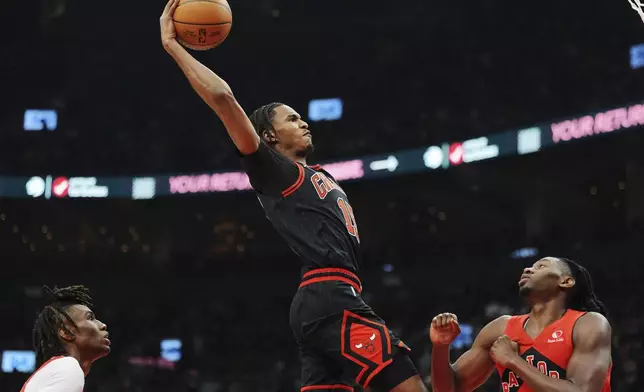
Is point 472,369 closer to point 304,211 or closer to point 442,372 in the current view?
point 442,372

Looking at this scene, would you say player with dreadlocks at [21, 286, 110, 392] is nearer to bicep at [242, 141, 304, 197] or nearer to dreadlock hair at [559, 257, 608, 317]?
bicep at [242, 141, 304, 197]

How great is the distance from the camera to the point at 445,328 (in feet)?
13.8

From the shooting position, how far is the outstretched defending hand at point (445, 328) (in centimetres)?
421

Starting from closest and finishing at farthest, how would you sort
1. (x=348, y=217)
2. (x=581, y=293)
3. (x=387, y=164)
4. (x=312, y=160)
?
(x=348, y=217) < (x=581, y=293) < (x=387, y=164) < (x=312, y=160)

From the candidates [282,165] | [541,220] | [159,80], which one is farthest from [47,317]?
[159,80]

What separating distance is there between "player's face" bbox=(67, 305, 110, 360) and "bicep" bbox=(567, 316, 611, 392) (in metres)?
2.34

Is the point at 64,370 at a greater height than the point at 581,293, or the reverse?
the point at 581,293

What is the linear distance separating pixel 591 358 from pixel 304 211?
1692mm

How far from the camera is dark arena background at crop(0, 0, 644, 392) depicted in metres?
19.7

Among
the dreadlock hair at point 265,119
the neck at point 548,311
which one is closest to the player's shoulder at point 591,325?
the neck at point 548,311

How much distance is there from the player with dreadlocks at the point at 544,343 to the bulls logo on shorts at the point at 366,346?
464mm

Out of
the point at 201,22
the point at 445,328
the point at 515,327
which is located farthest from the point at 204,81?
the point at 515,327

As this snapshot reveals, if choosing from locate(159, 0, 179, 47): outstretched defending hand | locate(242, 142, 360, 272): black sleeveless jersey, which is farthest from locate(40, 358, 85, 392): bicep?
locate(159, 0, 179, 47): outstretched defending hand

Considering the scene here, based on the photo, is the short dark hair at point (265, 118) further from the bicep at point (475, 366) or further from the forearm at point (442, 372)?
the bicep at point (475, 366)
